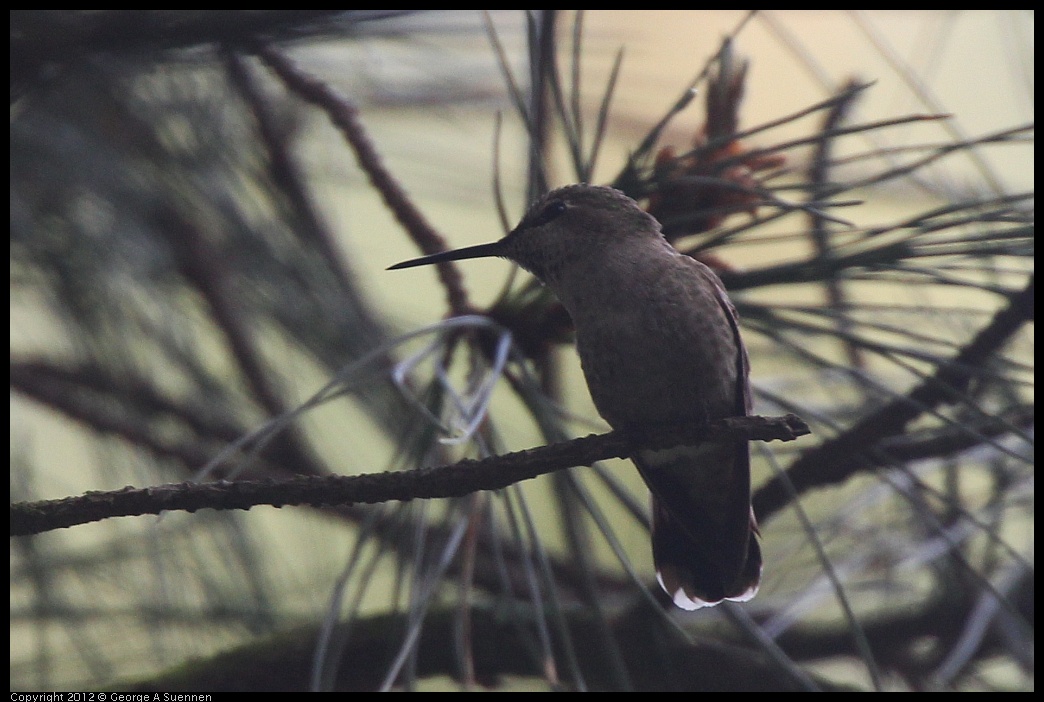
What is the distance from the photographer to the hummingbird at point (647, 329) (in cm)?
108

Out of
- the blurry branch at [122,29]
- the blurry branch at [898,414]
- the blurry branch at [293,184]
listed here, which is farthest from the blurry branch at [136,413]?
the blurry branch at [898,414]

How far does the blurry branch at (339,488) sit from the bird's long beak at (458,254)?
25 cm

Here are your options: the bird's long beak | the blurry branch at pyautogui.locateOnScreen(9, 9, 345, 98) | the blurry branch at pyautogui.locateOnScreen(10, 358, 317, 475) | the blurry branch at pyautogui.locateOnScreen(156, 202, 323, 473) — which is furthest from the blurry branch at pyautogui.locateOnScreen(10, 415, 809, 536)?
the blurry branch at pyautogui.locateOnScreen(156, 202, 323, 473)

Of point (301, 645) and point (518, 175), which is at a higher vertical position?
point (518, 175)

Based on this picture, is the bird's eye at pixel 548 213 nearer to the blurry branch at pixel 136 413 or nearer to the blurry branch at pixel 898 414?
the blurry branch at pixel 898 414

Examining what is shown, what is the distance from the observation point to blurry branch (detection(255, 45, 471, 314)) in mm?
1188

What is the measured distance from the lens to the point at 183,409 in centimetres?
179

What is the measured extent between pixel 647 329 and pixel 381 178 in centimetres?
36

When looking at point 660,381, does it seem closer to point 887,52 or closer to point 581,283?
point 581,283

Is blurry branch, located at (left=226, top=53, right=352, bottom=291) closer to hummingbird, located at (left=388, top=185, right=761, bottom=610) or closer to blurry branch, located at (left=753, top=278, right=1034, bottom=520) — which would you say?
hummingbird, located at (left=388, top=185, right=761, bottom=610)

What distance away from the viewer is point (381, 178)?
1.20 m

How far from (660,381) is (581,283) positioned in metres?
0.14
